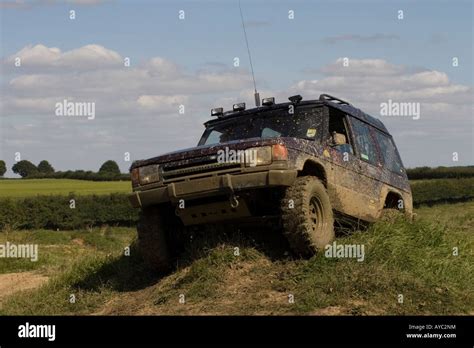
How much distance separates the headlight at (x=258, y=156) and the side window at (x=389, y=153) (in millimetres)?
3411

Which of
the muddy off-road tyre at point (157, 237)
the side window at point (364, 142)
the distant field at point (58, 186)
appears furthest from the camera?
the distant field at point (58, 186)

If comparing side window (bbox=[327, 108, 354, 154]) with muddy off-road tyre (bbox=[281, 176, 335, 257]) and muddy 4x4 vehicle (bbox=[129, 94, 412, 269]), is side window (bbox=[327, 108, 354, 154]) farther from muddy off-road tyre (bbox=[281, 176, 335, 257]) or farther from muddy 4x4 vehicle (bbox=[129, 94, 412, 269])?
muddy off-road tyre (bbox=[281, 176, 335, 257])

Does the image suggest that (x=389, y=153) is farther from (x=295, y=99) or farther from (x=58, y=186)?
(x=58, y=186)

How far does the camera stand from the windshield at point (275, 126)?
29.5ft

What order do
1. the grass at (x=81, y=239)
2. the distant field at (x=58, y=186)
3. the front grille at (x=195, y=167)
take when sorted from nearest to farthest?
the front grille at (x=195, y=167), the grass at (x=81, y=239), the distant field at (x=58, y=186)

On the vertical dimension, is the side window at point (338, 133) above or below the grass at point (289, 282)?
above

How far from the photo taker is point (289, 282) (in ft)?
24.7

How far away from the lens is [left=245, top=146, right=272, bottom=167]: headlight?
7.77 m

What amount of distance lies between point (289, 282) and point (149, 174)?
222 cm

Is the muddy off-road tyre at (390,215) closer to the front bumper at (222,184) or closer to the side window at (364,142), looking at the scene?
the side window at (364,142)

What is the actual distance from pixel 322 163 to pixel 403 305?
7.40 ft

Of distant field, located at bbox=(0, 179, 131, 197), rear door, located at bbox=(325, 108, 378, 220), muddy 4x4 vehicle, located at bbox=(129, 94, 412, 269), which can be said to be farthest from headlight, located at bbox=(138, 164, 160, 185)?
distant field, located at bbox=(0, 179, 131, 197)

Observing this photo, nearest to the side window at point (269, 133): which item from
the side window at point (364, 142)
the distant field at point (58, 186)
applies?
the side window at point (364, 142)
